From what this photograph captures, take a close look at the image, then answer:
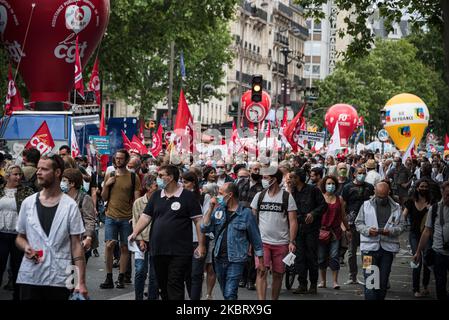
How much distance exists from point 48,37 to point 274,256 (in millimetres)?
18830

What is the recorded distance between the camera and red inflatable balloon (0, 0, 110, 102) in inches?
1297

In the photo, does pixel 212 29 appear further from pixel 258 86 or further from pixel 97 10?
pixel 258 86

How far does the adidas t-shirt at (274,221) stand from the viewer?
604 inches

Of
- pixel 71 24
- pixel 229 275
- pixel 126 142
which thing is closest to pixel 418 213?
pixel 229 275

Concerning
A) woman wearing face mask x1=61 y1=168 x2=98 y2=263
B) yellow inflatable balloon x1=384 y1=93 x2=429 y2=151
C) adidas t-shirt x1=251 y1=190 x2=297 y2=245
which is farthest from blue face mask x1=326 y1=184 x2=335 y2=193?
yellow inflatable balloon x1=384 y1=93 x2=429 y2=151

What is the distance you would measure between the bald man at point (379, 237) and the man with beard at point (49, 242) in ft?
17.0

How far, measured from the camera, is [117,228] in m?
17.2

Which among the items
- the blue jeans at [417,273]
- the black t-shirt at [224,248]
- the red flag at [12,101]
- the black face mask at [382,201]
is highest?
the red flag at [12,101]

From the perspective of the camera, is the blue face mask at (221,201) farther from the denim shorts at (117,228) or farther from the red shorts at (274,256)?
the denim shorts at (117,228)

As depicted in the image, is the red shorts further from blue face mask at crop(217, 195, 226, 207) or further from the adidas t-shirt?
blue face mask at crop(217, 195, 226, 207)

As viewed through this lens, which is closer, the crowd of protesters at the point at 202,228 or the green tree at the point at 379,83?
the crowd of protesters at the point at 202,228

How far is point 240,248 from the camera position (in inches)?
554

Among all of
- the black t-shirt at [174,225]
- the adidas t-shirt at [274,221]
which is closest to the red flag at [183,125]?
the adidas t-shirt at [274,221]

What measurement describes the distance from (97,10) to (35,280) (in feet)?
79.4
